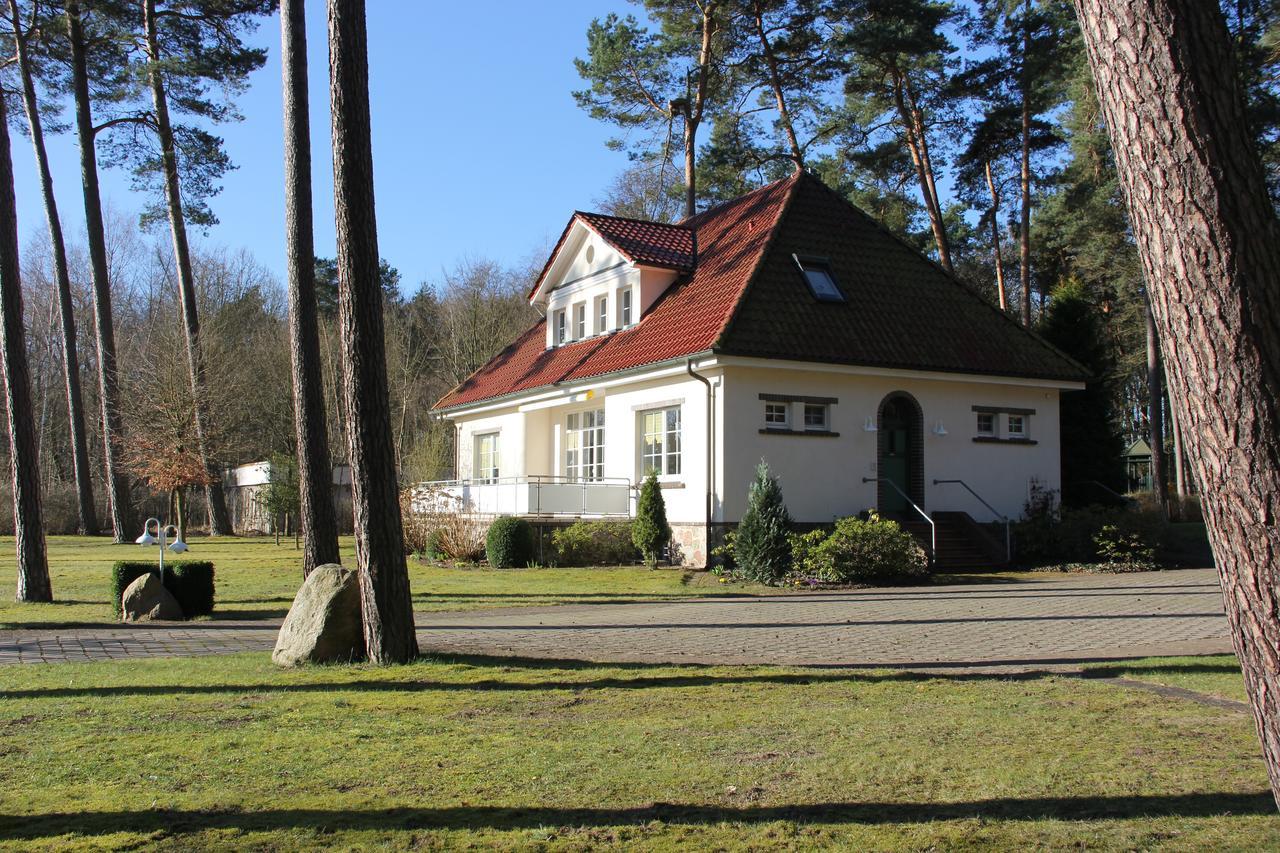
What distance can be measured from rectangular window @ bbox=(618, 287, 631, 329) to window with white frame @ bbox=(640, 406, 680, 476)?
3.41 meters

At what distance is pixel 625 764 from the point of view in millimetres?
6160

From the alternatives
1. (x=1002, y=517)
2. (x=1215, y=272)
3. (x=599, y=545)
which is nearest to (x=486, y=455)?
(x=599, y=545)

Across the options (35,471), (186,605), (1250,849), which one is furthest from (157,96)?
(1250,849)

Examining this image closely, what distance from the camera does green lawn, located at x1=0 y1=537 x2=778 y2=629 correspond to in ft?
49.8

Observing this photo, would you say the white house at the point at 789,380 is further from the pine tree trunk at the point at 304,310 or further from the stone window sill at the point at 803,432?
the pine tree trunk at the point at 304,310

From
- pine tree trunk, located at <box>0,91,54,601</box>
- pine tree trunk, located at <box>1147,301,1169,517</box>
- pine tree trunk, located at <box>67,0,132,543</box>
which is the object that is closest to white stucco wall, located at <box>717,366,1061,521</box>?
pine tree trunk, located at <box>1147,301,1169,517</box>

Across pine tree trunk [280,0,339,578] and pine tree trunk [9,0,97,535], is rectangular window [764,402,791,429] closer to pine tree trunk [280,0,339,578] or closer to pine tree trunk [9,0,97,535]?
pine tree trunk [280,0,339,578]

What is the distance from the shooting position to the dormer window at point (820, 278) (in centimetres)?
2334

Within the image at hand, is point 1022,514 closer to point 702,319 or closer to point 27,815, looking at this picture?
point 702,319

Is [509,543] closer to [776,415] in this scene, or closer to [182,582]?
[776,415]

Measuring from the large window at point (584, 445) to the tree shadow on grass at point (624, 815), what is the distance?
20.9 metres

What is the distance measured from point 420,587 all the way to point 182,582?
491 centimetres

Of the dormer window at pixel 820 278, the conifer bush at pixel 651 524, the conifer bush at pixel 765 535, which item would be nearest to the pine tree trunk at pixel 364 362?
the conifer bush at pixel 765 535

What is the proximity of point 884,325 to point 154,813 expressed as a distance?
20.2 m
